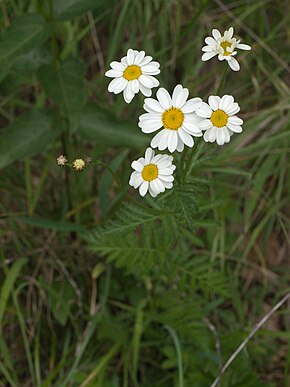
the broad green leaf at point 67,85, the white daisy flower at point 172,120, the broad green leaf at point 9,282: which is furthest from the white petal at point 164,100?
the broad green leaf at point 9,282

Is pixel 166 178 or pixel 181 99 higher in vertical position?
pixel 181 99

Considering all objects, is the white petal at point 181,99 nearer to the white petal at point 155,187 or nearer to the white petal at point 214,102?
the white petal at point 214,102

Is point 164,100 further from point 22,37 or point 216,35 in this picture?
point 22,37

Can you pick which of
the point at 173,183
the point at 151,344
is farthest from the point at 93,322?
the point at 173,183

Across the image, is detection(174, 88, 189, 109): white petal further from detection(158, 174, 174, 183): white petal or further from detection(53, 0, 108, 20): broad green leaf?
detection(53, 0, 108, 20): broad green leaf

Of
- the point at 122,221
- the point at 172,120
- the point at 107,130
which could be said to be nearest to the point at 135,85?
the point at 172,120

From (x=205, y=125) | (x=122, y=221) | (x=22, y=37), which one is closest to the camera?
(x=205, y=125)

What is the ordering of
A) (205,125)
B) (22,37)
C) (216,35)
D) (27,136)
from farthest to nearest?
(27,136) < (22,37) < (216,35) < (205,125)
